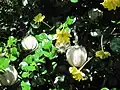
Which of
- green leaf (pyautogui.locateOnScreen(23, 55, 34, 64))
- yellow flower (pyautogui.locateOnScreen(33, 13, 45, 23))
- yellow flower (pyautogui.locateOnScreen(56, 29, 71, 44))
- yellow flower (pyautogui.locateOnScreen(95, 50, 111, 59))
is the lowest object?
yellow flower (pyautogui.locateOnScreen(95, 50, 111, 59))

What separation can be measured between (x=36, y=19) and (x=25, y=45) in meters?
0.16

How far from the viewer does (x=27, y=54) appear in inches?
93.8

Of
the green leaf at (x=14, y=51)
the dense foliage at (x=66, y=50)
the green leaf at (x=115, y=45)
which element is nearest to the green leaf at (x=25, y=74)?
the dense foliage at (x=66, y=50)

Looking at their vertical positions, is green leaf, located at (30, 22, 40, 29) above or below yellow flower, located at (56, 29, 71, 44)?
above

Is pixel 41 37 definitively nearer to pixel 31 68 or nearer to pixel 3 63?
pixel 31 68

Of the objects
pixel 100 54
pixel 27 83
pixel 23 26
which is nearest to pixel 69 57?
pixel 100 54

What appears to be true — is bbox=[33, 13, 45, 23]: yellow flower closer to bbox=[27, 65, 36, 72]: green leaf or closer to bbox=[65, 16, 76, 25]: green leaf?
bbox=[65, 16, 76, 25]: green leaf

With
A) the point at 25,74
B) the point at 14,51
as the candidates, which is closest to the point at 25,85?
the point at 25,74

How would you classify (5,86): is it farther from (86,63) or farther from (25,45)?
(86,63)

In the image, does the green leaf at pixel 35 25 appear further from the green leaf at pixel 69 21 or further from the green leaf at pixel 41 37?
the green leaf at pixel 69 21

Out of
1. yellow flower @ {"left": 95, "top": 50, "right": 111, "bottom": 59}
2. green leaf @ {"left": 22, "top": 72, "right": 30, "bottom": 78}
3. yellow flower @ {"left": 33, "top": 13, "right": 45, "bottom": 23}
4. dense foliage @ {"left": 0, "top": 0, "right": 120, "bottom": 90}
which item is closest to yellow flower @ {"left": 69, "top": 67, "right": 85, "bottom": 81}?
dense foliage @ {"left": 0, "top": 0, "right": 120, "bottom": 90}

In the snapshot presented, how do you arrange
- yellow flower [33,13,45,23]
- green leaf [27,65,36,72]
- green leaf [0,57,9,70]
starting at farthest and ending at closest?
yellow flower [33,13,45,23] → green leaf [27,65,36,72] → green leaf [0,57,9,70]

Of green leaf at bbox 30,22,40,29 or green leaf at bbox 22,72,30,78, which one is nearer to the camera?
green leaf at bbox 22,72,30,78

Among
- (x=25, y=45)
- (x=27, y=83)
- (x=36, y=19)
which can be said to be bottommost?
(x=27, y=83)
